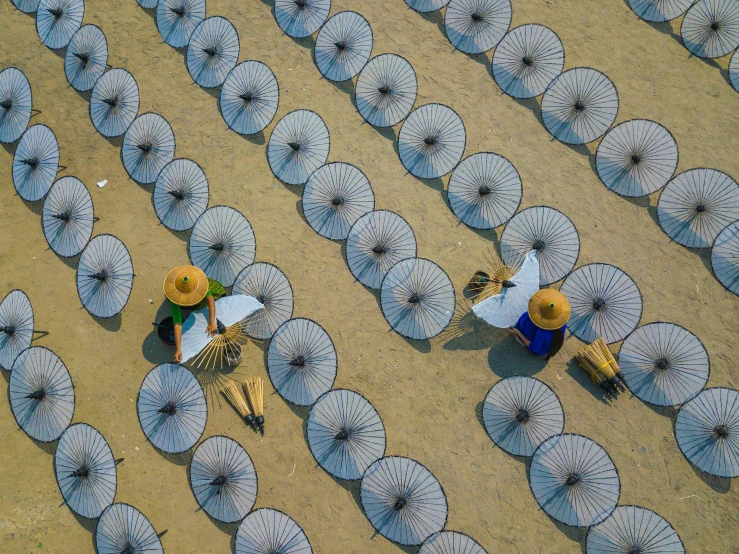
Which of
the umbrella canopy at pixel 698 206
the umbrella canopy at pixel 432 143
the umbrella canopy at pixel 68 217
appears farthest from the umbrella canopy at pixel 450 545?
the umbrella canopy at pixel 68 217

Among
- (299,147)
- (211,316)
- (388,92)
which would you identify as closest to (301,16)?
(388,92)

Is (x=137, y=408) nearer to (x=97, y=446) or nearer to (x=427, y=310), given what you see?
(x=97, y=446)

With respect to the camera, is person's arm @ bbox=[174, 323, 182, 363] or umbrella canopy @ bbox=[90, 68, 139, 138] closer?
person's arm @ bbox=[174, 323, 182, 363]

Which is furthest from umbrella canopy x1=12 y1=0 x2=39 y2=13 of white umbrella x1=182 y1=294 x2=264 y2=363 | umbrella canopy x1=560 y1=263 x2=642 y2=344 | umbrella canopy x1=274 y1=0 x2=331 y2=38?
umbrella canopy x1=560 y1=263 x2=642 y2=344

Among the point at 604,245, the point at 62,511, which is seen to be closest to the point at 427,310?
the point at 604,245

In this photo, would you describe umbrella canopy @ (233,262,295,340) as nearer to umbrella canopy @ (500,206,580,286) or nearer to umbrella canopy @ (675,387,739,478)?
umbrella canopy @ (500,206,580,286)
